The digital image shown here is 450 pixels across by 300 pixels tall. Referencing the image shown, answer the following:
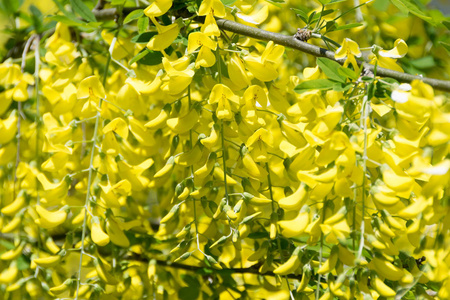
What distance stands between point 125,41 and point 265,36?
41cm

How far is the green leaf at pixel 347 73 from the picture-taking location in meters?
0.85

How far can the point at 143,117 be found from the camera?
1294 mm

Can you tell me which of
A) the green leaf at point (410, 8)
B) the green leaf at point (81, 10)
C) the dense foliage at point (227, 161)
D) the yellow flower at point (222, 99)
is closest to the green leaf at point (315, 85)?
the dense foliage at point (227, 161)

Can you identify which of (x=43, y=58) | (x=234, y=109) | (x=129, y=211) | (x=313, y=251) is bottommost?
(x=129, y=211)

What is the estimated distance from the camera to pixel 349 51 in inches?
35.6

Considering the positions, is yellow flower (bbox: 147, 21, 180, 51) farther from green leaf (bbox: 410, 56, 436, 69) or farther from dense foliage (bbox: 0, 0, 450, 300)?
green leaf (bbox: 410, 56, 436, 69)

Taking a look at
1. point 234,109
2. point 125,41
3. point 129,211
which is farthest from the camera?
point 129,211

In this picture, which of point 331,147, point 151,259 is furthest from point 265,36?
point 151,259

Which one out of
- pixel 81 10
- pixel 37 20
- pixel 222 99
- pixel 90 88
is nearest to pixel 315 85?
pixel 222 99

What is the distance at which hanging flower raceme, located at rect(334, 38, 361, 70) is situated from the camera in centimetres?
89

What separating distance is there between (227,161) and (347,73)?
0.29 metres

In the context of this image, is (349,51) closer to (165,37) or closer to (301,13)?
(301,13)

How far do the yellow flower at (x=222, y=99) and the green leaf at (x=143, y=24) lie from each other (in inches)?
9.7

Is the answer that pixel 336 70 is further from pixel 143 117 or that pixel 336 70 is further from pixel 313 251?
pixel 143 117
